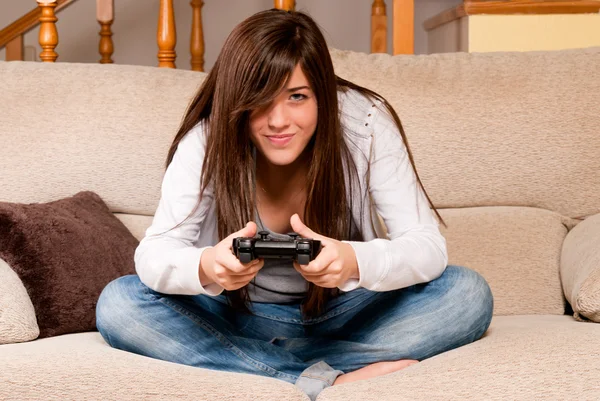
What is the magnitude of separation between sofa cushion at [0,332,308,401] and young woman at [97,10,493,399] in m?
0.12

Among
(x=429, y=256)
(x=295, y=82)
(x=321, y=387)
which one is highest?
(x=295, y=82)

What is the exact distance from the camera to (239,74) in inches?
52.4

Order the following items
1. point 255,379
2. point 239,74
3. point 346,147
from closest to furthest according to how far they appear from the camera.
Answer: point 255,379 < point 239,74 < point 346,147

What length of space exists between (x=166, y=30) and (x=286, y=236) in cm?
149

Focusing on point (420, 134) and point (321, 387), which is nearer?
point (321, 387)

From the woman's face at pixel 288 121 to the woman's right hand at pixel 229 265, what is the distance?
206 mm

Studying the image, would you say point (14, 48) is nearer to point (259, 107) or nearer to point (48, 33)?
point (48, 33)

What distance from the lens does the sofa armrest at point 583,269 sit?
59.0 inches

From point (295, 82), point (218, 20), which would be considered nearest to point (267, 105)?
point (295, 82)

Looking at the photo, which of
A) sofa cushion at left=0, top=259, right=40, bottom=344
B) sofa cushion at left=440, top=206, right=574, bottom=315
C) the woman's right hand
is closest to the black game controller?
the woman's right hand

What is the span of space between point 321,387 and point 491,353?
0.26m

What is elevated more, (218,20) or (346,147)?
(218,20)

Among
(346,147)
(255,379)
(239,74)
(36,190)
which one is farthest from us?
(36,190)

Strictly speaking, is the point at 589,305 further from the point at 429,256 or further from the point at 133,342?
the point at 133,342
